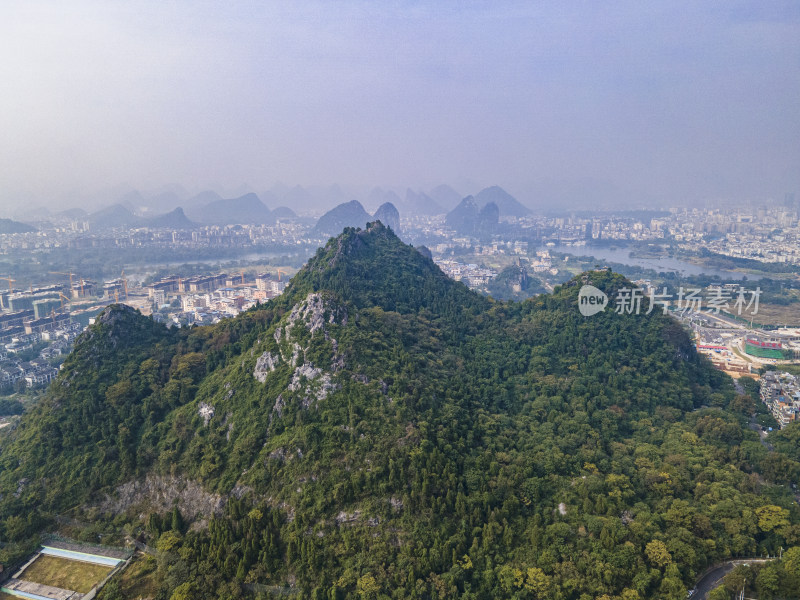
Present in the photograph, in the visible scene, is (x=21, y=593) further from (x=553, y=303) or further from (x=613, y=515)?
(x=553, y=303)

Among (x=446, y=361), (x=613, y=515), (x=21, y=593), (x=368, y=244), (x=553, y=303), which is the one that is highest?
(x=368, y=244)

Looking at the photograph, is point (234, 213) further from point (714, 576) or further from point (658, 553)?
point (714, 576)

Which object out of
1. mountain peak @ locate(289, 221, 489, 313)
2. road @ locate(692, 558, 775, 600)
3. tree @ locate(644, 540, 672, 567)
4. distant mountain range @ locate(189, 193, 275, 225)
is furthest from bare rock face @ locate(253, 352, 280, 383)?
distant mountain range @ locate(189, 193, 275, 225)

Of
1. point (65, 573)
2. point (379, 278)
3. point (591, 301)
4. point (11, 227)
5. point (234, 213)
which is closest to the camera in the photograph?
point (65, 573)

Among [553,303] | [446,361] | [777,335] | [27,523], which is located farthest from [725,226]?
[27,523]

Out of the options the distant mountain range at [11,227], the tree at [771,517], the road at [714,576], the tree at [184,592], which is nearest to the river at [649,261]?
the tree at [771,517]

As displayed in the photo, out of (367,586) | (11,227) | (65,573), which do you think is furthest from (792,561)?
(11,227)
